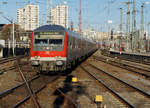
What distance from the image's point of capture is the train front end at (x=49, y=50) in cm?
1250

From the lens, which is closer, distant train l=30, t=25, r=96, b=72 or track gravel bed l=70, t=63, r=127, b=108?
track gravel bed l=70, t=63, r=127, b=108

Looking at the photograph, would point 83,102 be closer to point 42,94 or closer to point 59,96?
point 59,96

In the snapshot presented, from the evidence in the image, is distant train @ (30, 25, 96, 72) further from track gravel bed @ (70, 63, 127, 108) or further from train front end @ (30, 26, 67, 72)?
track gravel bed @ (70, 63, 127, 108)

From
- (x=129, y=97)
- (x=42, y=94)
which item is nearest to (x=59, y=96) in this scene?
(x=42, y=94)

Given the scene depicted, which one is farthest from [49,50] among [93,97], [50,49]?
[93,97]

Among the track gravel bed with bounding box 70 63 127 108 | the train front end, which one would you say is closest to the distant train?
the train front end

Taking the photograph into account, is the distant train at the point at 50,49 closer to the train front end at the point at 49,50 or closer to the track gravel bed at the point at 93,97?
the train front end at the point at 49,50

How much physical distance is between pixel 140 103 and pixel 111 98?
1.12 m

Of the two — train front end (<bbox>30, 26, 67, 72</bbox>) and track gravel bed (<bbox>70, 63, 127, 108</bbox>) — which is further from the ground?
train front end (<bbox>30, 26, 67, 72</bbox>)

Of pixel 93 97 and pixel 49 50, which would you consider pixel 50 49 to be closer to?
pixel 49 50

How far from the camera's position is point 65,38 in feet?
42.1

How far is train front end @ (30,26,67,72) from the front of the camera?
1250cm

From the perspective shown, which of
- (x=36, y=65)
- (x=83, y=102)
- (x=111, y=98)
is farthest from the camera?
(x=36, y=65)

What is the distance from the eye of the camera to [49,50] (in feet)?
41.5
